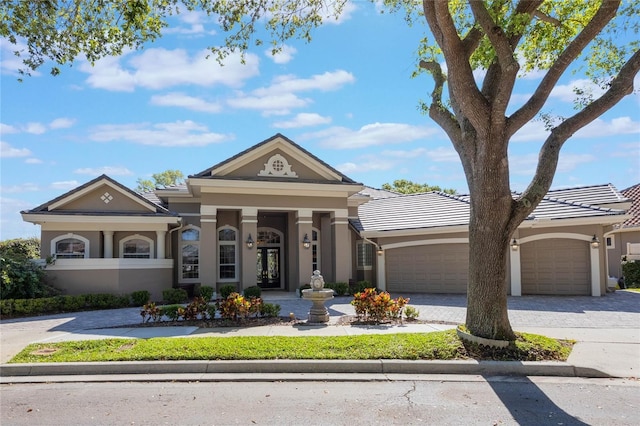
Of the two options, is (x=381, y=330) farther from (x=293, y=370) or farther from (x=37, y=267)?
(x=37, y=267)

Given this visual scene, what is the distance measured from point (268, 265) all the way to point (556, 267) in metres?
12.2

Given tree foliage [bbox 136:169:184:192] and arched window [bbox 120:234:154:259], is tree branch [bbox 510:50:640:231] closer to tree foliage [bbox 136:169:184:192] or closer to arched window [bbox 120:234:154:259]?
arched window [bbox 120:234:154:259]

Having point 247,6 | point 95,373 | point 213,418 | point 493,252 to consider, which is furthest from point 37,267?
point 493,252

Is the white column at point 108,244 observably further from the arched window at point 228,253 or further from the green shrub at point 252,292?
the green shrub at point 252,292

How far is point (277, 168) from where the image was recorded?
18.0 m

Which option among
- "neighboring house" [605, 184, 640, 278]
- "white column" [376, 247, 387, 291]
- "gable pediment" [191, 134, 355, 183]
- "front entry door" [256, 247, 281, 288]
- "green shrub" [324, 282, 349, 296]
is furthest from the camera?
"neighboring house" [605, 184, 640, 278]

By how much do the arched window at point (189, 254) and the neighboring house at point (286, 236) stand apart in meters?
0.04

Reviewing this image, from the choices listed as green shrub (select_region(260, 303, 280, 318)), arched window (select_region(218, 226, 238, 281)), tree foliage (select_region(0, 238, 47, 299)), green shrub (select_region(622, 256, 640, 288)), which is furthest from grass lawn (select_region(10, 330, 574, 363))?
green shrub (select_region(622, 256, 640, 288))

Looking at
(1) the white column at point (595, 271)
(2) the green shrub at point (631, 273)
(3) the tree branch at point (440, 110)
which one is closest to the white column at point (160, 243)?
(3) the tree branch at point (440, 110)

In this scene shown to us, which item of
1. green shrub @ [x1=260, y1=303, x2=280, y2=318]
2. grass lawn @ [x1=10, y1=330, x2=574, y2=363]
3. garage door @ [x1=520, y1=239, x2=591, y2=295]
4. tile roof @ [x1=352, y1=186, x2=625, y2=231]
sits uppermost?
tile roof @ [x1=352, y1=186, x2=625, y2=231]

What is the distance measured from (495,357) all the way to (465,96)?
4.52 m

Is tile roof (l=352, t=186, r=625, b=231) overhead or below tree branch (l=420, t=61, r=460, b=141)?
below

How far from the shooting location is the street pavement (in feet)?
24.1

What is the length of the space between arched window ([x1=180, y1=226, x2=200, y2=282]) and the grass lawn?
1023 cm
